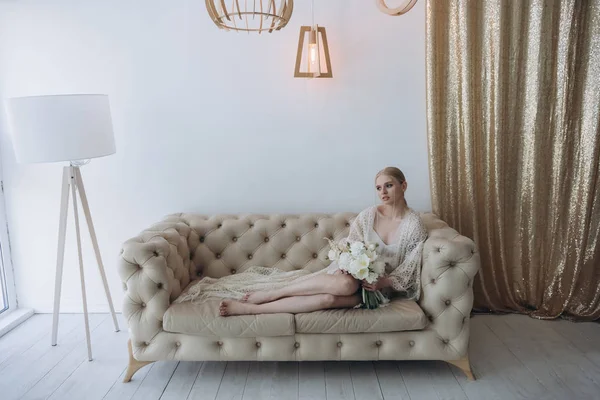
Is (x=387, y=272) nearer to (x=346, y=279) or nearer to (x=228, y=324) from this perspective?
(x=346, y=279)

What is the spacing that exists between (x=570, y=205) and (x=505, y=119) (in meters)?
0.69

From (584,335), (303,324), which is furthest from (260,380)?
(584,335)

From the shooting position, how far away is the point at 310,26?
3119 millimetres

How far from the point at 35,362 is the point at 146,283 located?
0.94 m

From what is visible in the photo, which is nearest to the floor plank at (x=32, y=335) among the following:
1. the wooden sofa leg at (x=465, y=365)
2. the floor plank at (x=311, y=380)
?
the floor plank at (x=311, y=380)

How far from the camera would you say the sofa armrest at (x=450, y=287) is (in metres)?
2.46

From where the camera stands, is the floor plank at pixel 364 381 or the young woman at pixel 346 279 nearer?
the floor plank at pixel 364 381

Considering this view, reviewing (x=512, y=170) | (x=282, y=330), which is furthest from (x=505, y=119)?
Result: (x=282, y=330)

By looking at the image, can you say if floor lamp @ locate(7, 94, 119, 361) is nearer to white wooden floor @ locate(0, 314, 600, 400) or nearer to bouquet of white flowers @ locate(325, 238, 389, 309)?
white wooden floor @ locate(0, 314, 600, 400)

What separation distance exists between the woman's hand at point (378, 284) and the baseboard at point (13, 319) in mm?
2320

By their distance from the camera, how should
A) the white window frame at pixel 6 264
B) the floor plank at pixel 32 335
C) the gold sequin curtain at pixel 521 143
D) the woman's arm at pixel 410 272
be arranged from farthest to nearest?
the white window frame at pixel 6 264 < the gold sequin curtain at pixel 521 143 < the floor plank at pixel 32 335 < the woman's arm at pixel 410 272

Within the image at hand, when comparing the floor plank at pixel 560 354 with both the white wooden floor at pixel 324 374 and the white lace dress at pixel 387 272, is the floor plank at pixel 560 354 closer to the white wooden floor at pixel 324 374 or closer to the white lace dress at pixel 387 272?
A: the white wooden floor at pixel 324 374

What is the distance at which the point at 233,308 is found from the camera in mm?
2529

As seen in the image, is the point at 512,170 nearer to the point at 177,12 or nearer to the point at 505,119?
the point at 505,119
